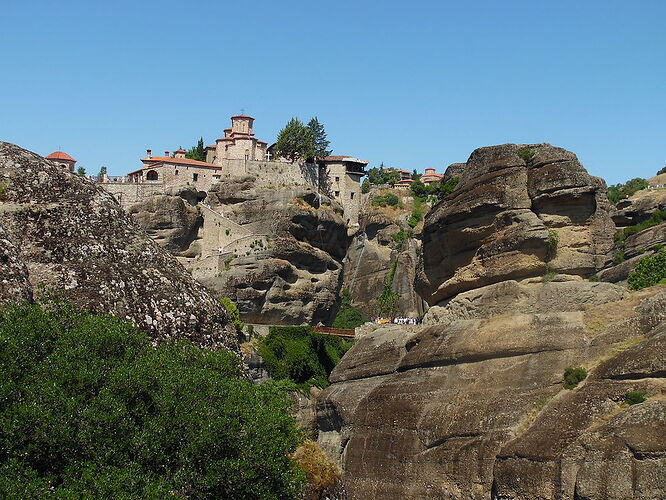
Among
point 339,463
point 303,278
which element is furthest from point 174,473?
point 303,278

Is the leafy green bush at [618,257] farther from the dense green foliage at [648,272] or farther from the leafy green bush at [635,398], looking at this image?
the leafy green bush at [635,398]

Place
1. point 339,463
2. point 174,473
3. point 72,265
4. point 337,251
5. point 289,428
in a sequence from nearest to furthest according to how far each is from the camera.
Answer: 1. point 174,473
2. point 72,265
3. point 289,428
4. point 339,463
5. point 337,251

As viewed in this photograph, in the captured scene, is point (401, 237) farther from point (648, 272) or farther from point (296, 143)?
point (648, 272)

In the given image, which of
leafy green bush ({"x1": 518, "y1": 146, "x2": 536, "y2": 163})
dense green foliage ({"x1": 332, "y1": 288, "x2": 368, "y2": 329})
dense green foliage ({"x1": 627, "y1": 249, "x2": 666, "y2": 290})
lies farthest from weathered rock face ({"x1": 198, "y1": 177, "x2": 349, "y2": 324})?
dense green foliage ({"x1": 627, "y1": 249, "x2": 666, "y2": 290})

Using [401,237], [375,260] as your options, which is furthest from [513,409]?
[401,237]

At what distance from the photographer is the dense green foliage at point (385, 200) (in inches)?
4938

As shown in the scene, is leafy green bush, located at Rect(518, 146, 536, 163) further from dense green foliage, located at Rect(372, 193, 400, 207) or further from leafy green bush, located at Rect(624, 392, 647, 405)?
dense green foliage, located at Rect(372, 193, 400, 207)

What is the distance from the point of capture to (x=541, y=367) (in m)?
39.1

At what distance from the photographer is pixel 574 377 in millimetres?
37031

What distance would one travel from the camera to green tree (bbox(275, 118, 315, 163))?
102 metres

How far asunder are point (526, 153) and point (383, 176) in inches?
3984

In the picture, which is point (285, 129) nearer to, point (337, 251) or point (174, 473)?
point (337, 251)

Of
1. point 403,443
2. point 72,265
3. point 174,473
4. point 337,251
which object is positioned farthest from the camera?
point 337,251

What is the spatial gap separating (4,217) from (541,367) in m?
24.9
